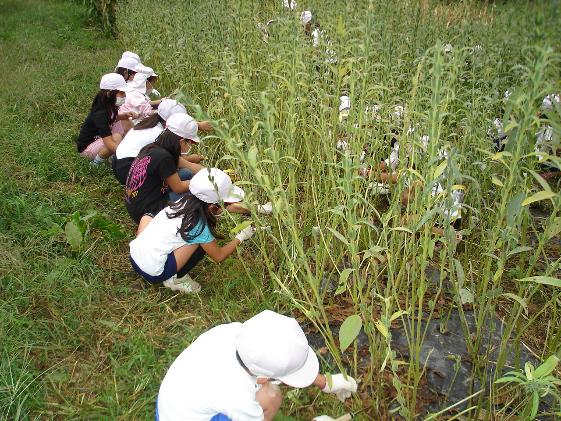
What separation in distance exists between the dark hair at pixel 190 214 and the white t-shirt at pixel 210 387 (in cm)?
82

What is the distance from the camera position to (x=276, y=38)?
3.07 metres

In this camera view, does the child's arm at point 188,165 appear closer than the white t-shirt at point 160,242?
No

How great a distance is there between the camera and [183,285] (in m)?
2.50

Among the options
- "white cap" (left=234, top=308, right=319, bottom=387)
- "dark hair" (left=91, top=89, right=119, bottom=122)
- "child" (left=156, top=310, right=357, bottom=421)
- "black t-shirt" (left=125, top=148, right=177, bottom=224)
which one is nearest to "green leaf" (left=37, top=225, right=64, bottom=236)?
"black t-shirt" (left=125, top=148, right=177, bottom=224)

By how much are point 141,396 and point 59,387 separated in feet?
1.18

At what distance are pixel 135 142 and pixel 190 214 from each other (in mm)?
1191

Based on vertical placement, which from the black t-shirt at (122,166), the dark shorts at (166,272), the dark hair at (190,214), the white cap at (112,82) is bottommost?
the dark shorts at (166,272)

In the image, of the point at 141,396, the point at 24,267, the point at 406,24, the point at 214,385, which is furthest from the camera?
the point at 406,24

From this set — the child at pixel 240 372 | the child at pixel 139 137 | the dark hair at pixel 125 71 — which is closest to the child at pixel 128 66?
the dark hair at pixel 125 71

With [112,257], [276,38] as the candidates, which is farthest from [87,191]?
[276,38]

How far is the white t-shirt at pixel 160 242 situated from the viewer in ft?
7.72

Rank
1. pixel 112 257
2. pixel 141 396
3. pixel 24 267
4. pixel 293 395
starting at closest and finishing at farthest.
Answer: pixel 293 395
pixel 141 396
pixel 24 267
pixel 112 257

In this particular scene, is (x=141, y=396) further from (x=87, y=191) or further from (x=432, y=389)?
(x=87, y=191)

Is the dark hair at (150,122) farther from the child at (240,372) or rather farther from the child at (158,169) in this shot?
the child at (240,372)
